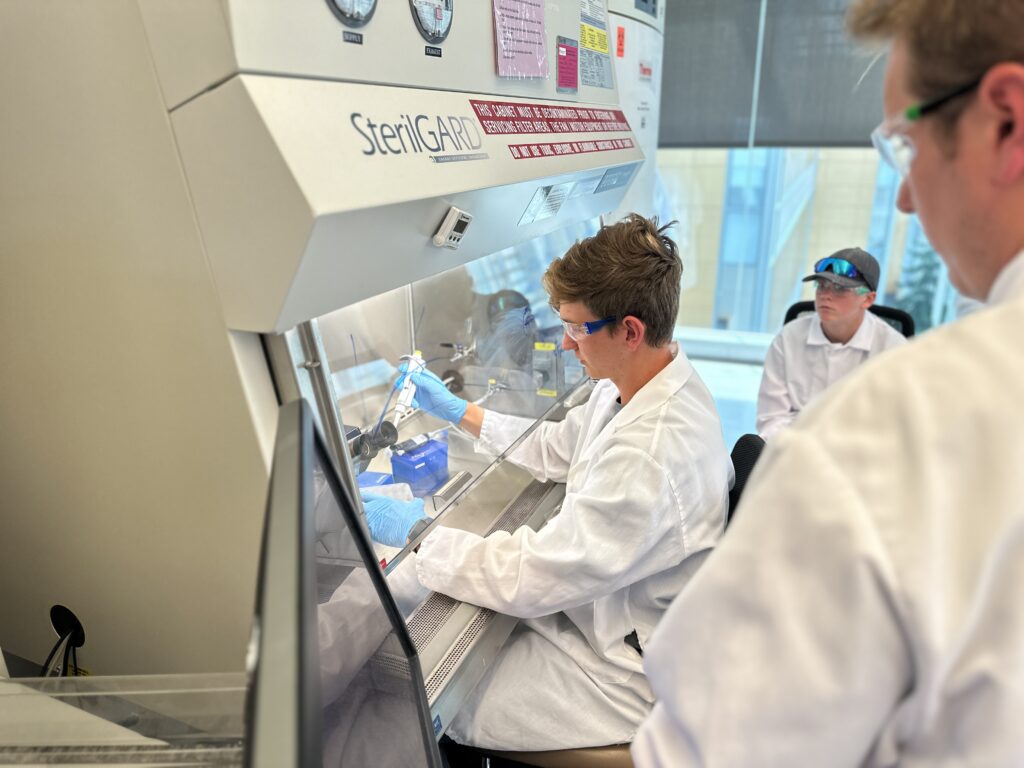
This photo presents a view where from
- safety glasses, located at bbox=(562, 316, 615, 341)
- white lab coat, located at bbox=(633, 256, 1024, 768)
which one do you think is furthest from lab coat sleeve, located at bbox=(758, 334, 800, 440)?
white lab coat, located at bbox=(633, 256, 1024, 768)

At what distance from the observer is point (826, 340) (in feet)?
9.30

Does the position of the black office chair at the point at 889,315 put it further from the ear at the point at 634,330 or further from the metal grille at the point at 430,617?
the metal grille at the point at 430,617

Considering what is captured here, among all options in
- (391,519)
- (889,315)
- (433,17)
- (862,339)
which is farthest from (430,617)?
(889,315)

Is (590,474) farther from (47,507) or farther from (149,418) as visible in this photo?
(47,507)

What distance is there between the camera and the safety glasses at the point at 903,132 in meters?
0.54

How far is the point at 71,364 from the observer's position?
3.53ft

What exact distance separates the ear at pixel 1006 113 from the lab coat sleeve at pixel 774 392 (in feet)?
8.20

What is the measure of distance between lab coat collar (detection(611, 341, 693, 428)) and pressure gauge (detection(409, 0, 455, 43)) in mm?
792

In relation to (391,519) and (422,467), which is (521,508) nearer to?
(422,467)

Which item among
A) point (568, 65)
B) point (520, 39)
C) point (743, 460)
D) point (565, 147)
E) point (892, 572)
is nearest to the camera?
point (892, 572)

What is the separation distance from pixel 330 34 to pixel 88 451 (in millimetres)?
796

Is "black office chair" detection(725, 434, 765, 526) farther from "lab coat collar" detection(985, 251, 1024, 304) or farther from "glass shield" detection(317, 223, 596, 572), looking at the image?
"lab coat collar" detection(985, 251, 1024, 304)

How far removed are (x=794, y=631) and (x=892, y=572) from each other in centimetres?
9

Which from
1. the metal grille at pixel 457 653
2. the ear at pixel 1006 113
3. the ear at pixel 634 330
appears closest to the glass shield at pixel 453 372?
the metal grille at pixel 457 653
